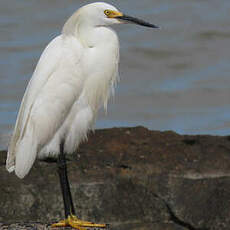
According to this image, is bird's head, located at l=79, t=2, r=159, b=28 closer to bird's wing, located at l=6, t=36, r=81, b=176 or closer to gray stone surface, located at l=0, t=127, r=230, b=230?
bird's wing, located at l=6, t=36, r=81, b=176

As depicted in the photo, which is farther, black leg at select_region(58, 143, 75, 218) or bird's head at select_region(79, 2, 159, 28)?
black leg at select_region(58, 143, 75, 218)

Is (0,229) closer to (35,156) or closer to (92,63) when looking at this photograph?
(35,156)

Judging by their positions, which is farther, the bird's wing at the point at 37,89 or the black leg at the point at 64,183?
the black leg at the point at 64,183

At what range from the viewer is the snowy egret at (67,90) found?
5758 mm

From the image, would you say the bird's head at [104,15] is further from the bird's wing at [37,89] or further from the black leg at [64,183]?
the black leg at [64,183]

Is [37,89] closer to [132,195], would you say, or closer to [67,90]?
[67,90]

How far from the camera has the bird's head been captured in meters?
5.69

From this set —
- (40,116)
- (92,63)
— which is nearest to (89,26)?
(92,63)

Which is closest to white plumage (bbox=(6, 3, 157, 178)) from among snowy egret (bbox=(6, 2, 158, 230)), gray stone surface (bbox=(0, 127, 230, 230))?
snowy egret (bbox=(6, 2, 158, 230))

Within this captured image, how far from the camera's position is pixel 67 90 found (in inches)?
229

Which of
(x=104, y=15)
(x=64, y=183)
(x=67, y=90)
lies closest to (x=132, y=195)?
(x=64, y=183)

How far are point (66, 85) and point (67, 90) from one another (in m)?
0.04

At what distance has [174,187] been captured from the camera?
21.3ft

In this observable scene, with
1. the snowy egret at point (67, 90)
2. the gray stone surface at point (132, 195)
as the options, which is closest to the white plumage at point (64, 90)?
the snowy egret at point (67, 90)
